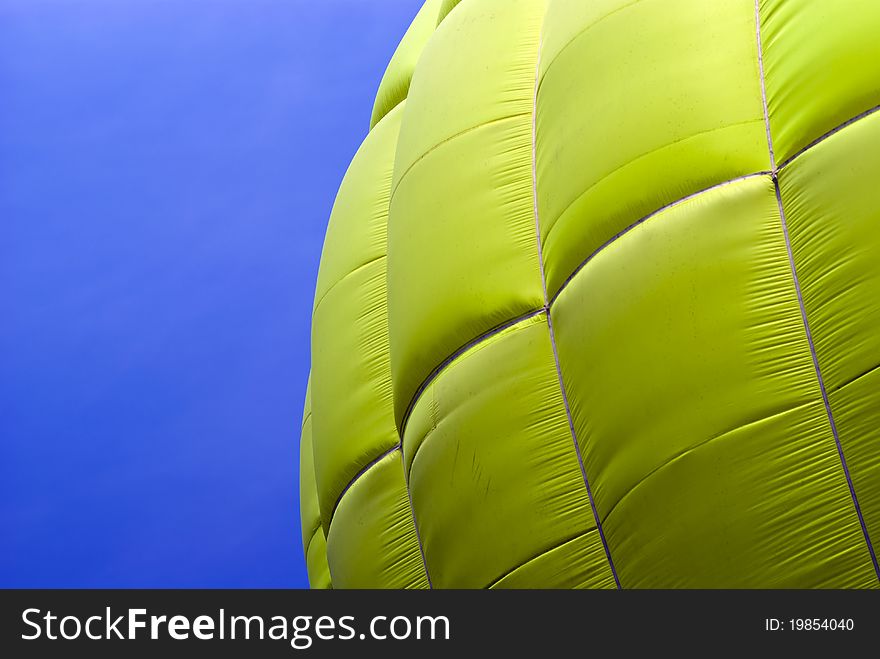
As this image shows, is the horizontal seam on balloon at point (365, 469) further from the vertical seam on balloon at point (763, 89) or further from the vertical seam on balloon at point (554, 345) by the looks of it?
the vertical seam on balloon at point (763, 89)

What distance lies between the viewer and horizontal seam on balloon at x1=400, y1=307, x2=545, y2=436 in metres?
1.11

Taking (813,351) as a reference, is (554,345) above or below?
above

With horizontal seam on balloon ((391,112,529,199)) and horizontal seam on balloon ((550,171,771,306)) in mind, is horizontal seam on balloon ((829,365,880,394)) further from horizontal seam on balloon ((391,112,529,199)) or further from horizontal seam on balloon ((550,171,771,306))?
horizontal seam on balloon ((391,112,529,199))

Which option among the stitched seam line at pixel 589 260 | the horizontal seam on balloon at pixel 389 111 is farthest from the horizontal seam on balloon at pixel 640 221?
the horizontal seam on balloon at pixel 389 111

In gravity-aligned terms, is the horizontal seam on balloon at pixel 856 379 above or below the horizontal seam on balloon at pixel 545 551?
above

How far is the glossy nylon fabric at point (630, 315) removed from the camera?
0.93 meters

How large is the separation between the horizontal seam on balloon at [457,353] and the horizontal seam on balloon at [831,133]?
0.87ft

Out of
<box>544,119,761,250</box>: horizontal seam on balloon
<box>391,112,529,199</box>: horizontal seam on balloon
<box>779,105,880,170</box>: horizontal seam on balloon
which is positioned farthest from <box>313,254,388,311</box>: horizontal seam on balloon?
<box>779,105,880,170</box>: horizontal seam on balloon

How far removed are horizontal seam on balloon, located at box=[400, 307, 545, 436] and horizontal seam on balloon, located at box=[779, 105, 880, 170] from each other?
26cm

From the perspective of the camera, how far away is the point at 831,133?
94 cm

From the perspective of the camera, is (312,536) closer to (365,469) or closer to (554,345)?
(365,469)

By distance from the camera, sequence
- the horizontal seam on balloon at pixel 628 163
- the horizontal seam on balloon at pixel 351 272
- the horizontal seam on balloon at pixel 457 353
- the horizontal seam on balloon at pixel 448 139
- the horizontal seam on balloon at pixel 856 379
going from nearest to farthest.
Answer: the horizontal seam on balloon at pixel 856 379, the horizontal seam on balloon at pixel 628 163, the horizontal seam on balloon at pixel 457 353, the horizontal seam on balloon at pixel 448 139, the horizontal seam on balloon at pixel 351 272

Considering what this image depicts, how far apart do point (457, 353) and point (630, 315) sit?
0.72 feet

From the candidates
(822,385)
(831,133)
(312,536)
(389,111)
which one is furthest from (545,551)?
(389,111)
